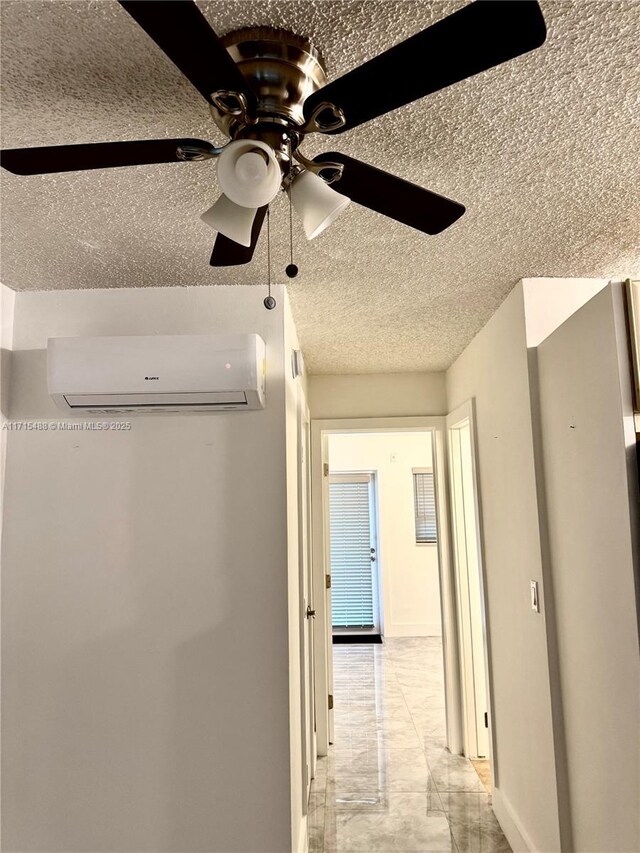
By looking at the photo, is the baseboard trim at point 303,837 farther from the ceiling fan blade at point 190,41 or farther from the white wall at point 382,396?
the ceiling fan blade at point 190,41

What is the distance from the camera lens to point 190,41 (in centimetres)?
83

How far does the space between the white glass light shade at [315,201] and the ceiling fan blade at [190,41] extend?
207 mm

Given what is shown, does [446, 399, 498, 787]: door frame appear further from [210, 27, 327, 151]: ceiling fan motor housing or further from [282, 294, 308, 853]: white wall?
[210, 27, 327, 151]: ceiling fan motor housing

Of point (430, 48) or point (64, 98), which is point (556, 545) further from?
point (64, 98)

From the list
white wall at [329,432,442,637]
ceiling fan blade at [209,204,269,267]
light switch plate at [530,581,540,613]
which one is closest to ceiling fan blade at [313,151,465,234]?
ceiling fan blade at [209,204,269,267]

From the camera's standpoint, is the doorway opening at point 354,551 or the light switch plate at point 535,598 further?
the doorway opening at point 354,551

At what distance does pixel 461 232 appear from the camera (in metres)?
2.02

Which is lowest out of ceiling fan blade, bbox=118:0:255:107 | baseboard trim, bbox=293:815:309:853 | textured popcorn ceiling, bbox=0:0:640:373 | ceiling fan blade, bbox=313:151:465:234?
baseboard trim, bbox=293:815:309:853

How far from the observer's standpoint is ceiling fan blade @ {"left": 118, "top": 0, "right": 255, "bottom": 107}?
2.55 ft

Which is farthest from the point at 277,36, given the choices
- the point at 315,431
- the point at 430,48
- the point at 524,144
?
the point at 315,431

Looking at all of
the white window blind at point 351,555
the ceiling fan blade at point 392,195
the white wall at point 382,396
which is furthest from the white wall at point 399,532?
the ceiling fan blade at point 392,195

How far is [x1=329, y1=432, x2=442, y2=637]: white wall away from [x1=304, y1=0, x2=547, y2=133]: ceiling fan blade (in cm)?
617

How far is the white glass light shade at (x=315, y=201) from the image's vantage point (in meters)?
1.12

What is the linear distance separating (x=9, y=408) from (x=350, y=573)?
5.81m
